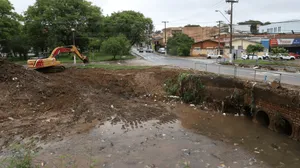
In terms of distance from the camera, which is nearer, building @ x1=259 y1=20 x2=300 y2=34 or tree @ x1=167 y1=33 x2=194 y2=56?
building @ x1=259 y1=20 x2=300 y2=34

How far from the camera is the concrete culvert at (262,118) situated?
1375 centimetres

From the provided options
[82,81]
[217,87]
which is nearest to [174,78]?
[217,87]

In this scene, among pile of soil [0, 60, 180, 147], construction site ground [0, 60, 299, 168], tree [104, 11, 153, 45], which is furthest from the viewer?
tree [104, 11, 153, 45]

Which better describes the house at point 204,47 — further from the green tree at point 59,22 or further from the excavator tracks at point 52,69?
the excavator tracks at point 52,69

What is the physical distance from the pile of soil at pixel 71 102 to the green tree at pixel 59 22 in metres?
30.0

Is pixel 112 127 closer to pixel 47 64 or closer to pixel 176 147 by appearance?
pixel 176 147

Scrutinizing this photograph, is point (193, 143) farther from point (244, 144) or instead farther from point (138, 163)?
point (138, 163)

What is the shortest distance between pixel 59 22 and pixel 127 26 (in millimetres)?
19256

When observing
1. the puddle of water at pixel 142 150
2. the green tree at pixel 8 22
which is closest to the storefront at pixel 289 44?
the puddle of water at pixel 142 150

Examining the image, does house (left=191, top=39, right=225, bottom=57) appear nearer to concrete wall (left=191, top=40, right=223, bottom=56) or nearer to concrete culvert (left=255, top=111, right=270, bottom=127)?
concrete wall (left=191, top=40, right=223, bottom=56)

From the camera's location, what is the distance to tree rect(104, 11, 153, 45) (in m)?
59.9

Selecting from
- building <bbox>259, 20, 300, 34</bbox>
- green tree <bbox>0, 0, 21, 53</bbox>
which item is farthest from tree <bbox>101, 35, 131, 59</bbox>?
building <bbox>259, 20, 300, 34</bbox>

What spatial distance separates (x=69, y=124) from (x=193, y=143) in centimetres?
690

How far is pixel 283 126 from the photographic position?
12438 mm
